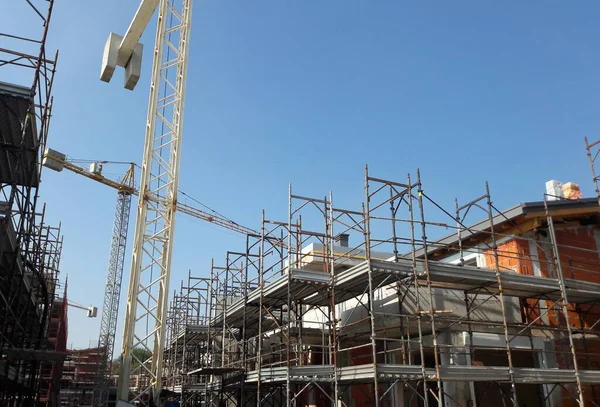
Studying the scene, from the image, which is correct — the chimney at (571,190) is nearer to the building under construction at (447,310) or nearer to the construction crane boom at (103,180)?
the building under construction at (447,310)

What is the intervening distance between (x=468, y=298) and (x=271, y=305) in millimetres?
6342

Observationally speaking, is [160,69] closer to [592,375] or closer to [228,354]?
[228,354]

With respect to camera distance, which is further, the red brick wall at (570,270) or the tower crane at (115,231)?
the tower crane at (115,231)

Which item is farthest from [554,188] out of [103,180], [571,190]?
[103,180]

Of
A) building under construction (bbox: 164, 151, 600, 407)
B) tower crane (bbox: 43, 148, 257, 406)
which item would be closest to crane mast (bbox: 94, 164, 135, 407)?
tower crane (bbox: 43, 148, 257, 406)

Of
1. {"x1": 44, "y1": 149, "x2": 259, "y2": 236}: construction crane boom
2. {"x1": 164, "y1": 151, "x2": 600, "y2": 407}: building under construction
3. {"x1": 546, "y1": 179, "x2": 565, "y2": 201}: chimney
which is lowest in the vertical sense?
{"x1": 164, "y1": 151, "x2": 600, "y2": 407}: building under construction

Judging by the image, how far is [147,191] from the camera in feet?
79.7

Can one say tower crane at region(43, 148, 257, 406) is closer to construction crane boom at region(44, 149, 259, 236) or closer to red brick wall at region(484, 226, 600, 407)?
construction crane boom at region(44, 149, 259, 236)


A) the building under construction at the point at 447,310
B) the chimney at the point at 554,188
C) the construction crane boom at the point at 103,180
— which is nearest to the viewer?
the building under construction at the point at 447,310

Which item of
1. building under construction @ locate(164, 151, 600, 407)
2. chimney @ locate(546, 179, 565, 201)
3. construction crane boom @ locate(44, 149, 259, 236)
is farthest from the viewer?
construction crane boom @ locate(44, 149, 259, 236)

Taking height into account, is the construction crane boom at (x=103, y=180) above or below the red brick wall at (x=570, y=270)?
above

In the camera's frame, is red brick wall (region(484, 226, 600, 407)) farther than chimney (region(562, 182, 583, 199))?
No

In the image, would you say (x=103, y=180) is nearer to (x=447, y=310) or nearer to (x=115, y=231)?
(x=115, y=231)

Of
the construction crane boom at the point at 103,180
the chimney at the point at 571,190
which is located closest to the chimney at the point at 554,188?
the chimney at the point at 571,190
